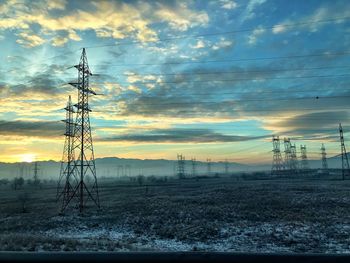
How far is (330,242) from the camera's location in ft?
65.3

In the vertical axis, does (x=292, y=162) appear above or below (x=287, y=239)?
above

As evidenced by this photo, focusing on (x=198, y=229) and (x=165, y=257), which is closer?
(x=165, y=257)

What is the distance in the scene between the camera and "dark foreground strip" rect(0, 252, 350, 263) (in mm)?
2803

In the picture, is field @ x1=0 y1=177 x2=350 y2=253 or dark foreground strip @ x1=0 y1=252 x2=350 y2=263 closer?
dark foreground strip @ x1=0 y1=252 x2=350 y2=263

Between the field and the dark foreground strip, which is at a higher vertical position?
the dark foreground strip

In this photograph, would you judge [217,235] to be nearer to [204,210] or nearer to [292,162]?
[204,210]

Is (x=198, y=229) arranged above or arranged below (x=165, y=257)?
below

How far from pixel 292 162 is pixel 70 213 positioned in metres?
147

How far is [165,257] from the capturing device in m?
2.89

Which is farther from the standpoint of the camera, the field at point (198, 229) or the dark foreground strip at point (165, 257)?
the field at point (198, 229)

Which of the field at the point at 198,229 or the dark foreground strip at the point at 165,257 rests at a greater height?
the dark foreground strip at the point at 165,257

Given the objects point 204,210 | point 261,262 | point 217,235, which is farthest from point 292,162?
point 261,262

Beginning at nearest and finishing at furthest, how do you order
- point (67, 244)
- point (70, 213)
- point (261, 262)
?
point (261, 262) < point (67, 244) < point (70, 213)

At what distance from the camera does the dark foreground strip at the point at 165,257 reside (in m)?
2.80
